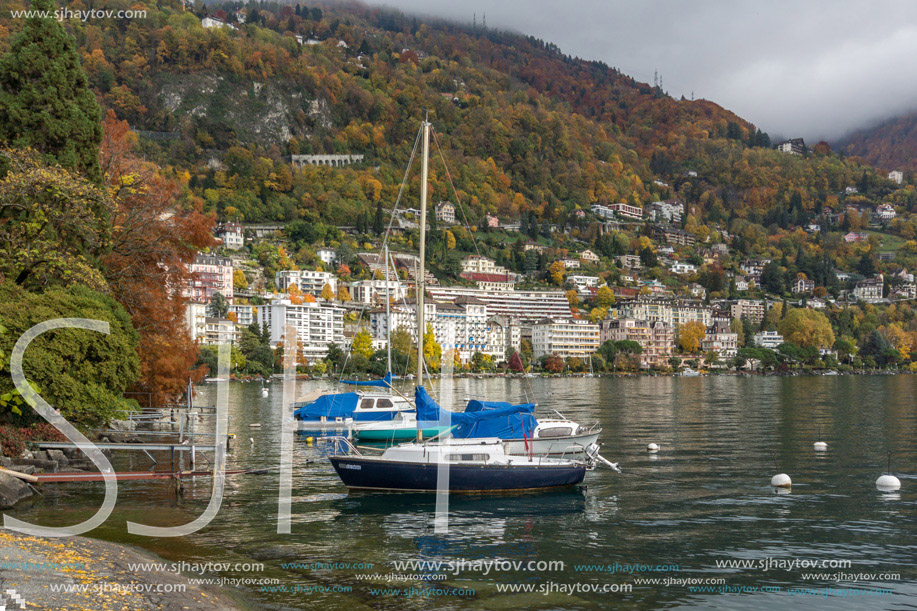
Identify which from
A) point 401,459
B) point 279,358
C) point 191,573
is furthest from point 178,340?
point 279,358

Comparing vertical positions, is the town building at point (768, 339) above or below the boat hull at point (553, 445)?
above

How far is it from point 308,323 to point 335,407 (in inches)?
4436

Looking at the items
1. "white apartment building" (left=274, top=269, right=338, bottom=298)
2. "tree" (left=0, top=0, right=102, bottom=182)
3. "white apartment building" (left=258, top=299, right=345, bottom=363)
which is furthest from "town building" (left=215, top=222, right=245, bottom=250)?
"tree" (left=0, top=0, right=102, bottom=182)

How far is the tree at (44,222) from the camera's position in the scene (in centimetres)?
2250

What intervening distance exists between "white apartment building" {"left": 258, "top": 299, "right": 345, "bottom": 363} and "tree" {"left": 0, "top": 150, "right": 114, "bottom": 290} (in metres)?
115

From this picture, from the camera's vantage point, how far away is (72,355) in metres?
22.4

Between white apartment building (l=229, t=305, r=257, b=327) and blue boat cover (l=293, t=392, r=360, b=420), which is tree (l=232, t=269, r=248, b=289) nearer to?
white apartment building (l=229, t=305, r=257, b=327)

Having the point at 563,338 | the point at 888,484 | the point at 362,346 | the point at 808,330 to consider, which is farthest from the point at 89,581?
the point at 808,330

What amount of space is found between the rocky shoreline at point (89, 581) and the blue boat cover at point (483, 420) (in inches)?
454

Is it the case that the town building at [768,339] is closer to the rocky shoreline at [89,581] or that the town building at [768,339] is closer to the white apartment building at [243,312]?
the white apartment building at [243,312]

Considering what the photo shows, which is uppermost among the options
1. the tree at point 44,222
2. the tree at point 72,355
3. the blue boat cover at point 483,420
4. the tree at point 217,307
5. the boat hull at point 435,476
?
the tree at point 217,307

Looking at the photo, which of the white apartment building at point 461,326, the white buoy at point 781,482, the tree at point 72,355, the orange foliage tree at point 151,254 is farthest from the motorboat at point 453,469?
the white apartment building at point 461,326

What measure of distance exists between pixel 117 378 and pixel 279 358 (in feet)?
343

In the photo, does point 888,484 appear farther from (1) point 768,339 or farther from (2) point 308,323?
(1) point 768,339
